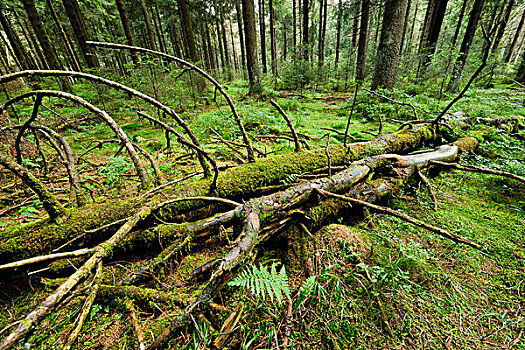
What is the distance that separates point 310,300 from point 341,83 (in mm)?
16131

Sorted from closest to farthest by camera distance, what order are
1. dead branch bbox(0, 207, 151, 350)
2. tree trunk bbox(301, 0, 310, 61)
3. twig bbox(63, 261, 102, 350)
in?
dead branch bbox(0, 207, 151, 350) → twig bbox(63, 261, 102, 350) → tree trunk bbox(301, 0, 310, 61)

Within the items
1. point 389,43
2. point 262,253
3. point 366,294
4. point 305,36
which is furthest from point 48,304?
point 305,36

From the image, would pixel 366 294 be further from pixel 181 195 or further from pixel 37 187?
pixel 37 187

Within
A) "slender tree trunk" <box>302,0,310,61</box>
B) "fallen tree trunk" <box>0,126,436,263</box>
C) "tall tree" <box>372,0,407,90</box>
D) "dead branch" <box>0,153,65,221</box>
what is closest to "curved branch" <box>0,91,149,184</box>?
"fallen tree trunk" <box>0,126,436,263</box>

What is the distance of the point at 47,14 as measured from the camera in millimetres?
15570

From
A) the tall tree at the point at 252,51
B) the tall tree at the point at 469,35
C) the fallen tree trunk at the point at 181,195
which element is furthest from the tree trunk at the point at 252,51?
the tall tree at the point at 469,35

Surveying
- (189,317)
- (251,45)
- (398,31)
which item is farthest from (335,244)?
(251,45)

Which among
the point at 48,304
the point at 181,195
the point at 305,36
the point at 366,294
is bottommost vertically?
the point at 366,294

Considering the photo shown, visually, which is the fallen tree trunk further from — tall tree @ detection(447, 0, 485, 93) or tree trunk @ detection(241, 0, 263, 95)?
tall tree @ detection(447, 0, 485, 93)

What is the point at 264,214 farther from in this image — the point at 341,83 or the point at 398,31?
the point at 341,83

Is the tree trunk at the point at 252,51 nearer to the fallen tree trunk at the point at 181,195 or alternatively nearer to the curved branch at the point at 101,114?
the fallen tree trunk at the point at 181,195

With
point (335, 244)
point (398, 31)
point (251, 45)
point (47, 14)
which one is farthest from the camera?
point (47, 14)

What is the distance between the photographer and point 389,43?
22.4 feet

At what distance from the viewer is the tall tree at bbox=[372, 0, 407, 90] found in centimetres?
655
